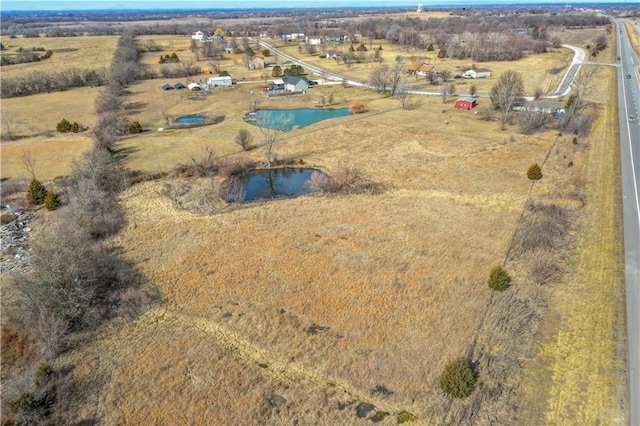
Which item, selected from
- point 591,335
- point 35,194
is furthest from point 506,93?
point 35,194

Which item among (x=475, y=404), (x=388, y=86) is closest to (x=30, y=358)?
(x=475, y=404)

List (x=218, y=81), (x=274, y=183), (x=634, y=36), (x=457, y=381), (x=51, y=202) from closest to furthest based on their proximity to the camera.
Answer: (x=457, y=381) → (x=51, y=202) → (x=274, y=183) → (x=218, y=81) → (x=634, y=36)

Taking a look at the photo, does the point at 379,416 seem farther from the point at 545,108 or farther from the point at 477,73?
the point at 477,73

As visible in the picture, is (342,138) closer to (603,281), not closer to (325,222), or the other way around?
(325,222)

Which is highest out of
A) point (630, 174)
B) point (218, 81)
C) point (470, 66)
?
point (470, 66)

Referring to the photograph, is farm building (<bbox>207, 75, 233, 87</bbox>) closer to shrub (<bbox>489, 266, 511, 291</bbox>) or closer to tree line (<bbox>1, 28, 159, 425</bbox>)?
tree line (<bbox>1, 28, 159, 425</bbox>)

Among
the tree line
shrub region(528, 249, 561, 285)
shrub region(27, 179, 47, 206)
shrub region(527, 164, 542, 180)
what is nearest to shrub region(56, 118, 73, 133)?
shrub region(27, 179, 47, 206)
